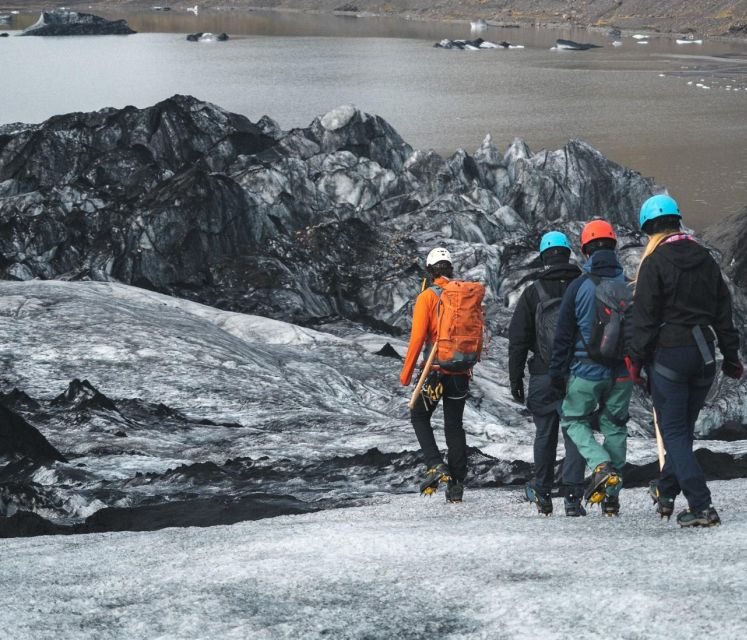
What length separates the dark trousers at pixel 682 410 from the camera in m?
7.86

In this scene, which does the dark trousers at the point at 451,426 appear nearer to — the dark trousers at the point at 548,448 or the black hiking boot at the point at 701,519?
the dark trousers at the point at 548,448

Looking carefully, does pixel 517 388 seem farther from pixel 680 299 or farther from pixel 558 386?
pixel 680 299

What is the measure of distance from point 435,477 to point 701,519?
3.12 metres

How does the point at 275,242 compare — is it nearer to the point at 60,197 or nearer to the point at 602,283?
the point at 60,197

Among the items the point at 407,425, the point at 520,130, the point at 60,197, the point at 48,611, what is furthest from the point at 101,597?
the point at 520,130

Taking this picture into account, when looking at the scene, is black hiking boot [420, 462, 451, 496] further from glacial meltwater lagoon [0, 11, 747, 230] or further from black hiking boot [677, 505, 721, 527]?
glacial meltwater lagoon [0, 11, 747, 230]

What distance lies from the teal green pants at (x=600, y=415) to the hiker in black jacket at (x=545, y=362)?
0.20 metres

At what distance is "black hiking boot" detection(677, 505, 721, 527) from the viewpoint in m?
7.81

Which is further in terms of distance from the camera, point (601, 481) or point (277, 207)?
point (277, 207)

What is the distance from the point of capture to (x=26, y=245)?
36.2 meters

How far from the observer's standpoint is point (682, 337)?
7840mm

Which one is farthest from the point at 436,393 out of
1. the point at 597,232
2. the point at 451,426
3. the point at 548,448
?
the point at 597,232

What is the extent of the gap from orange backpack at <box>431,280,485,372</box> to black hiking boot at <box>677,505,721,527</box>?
2.58m

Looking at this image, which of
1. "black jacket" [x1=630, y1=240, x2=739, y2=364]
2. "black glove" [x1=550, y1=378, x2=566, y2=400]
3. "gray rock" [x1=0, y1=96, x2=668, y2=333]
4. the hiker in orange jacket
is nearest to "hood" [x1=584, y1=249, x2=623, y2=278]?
"black jacket" [x1=630, y1=240, x2=739, y2=364]
